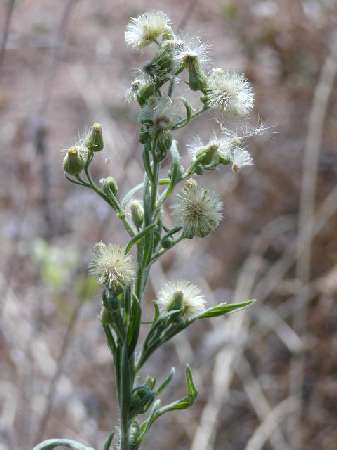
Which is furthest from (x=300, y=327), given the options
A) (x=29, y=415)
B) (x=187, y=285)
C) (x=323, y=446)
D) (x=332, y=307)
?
(x=187, y=285)

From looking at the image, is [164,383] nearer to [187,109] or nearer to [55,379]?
[187,109]

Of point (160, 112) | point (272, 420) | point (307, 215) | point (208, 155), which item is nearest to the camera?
point (160, 112)

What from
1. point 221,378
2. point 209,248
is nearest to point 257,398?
point 221,378

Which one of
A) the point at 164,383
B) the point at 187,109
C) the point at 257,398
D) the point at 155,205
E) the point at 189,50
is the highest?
the point at 257,398

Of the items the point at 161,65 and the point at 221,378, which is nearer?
the point at 161,65

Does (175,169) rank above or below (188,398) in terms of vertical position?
above

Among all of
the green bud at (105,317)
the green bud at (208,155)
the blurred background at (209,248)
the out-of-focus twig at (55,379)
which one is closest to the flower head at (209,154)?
the green bud at (208,155)

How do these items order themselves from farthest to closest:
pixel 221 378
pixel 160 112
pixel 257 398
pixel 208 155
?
1. pixel 257 398
2. pixel 221 378
3. pixel 208 155
4. pixel 160 112

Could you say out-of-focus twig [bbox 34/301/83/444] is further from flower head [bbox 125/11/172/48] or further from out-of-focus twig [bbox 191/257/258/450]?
flower head [bbox 125/11/172/48]
